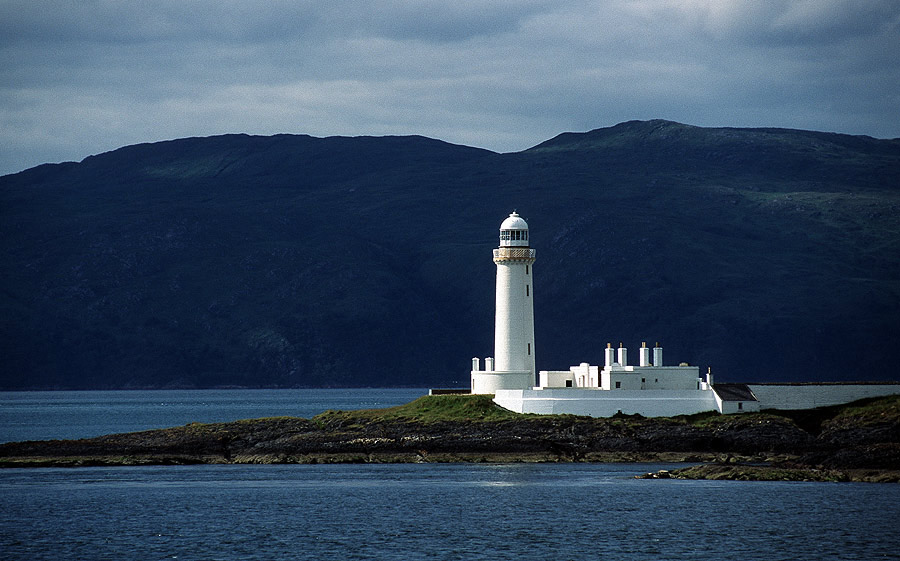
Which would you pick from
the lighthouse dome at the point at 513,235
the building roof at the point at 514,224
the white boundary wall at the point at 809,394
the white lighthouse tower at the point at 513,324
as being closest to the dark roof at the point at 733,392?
the white boundary wall at the point at 809,394

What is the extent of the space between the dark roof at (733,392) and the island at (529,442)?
113 cm

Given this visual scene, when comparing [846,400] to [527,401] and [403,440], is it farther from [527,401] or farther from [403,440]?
[403,440]

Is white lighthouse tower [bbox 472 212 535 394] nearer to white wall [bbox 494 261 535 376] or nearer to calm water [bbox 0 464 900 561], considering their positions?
white wall [bbox 494 261 535 376]

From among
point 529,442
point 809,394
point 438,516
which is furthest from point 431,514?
point 809,394

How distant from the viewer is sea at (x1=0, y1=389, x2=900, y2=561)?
4903 centimetres

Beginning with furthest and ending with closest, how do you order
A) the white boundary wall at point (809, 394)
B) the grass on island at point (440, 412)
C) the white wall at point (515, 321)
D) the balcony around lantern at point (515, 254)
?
the balcony around lantern at point (515, 254) < the white wall at point (515, 321) < the grass on island at point (440, 412) < the white boundary wall at point (809, 394)

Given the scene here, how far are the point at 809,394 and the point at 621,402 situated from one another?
10.3 m

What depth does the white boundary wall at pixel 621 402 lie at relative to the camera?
74.2m

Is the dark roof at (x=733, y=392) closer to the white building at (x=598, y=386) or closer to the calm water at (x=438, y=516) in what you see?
the white building at (x=598, y=386)

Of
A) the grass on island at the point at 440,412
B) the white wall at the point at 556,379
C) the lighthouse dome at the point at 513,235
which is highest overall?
the lighthouse dome at the point at 513,235

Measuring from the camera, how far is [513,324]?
79.4m

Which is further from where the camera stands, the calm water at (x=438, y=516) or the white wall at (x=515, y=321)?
the white wall at (x=515, y=321)

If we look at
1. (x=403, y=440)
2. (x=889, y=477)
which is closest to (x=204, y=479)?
(x=403, y=440)

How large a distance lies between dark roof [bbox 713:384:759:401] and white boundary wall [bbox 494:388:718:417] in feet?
1.76
